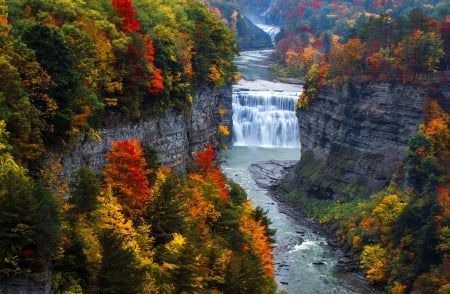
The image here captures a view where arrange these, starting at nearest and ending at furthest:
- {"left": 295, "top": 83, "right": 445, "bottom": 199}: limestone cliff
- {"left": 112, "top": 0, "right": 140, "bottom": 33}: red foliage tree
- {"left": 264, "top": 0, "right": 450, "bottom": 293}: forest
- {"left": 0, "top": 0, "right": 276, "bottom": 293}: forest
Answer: {"left": 0, "top": 0, "right": 276, "bottom": 293}: forest < {"left": 112, "top": 0, "right": 140, "bottom": 33}: red foliage tree < {"left": 264, "top": 0, "right": 450, "bottom": 293}: forest < {"left": 295, "top": 83, "right": 445, "bottom": 199}: limestone cliff

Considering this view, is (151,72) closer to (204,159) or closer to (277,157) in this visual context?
(204,159)

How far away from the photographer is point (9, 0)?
42.7 metres

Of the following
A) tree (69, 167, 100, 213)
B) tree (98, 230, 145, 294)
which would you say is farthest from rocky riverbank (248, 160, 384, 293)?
tree (98, 230, 145, 294)

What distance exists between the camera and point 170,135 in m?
50.8

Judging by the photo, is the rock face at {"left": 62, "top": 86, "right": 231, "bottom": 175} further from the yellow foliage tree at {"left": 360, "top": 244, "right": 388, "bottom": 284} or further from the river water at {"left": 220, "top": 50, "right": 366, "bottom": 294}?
the yellow foliage tree at {"left": 360, "top": 244, "right": 388, "bottom": 284}

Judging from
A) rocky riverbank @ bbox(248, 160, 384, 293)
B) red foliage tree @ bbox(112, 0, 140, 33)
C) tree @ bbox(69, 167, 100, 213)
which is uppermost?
red foliage tree @ bbox(112, 0, 140, 33)

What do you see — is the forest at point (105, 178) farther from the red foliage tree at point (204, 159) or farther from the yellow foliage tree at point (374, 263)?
the yellow foliage tree at point (374, 263)

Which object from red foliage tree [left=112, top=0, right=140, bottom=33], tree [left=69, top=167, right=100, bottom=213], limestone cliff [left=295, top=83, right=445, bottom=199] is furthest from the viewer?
limestone cliff [left=295, top=83, right=445, bottom=199]

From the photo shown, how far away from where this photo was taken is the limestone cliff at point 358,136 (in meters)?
83.7

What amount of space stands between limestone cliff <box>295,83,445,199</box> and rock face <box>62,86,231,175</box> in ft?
93.4

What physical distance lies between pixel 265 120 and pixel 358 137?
30.2 meters

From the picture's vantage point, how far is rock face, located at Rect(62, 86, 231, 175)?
40.2 meters

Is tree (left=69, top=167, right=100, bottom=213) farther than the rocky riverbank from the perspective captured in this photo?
No

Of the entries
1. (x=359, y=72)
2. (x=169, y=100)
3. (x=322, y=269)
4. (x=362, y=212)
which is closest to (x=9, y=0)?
(x=169, y=100)
